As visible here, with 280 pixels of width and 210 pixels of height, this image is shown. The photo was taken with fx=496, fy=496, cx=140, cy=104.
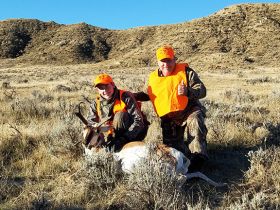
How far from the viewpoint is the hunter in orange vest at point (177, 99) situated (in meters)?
6.53

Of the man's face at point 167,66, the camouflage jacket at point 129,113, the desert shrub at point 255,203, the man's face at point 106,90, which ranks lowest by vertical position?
the desert shrub at point 255,203

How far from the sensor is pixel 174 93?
6.78 m

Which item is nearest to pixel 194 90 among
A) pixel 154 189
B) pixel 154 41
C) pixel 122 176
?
pixel 122 176

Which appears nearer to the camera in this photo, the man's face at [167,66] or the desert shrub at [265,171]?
the desert shrub at [265,171]


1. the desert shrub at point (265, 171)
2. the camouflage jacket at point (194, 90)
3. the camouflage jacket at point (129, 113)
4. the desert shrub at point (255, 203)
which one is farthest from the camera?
the camouflage jacket at point (194, 90)

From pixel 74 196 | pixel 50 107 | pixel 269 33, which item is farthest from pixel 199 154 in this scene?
pixel 269 33

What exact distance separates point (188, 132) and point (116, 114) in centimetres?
99

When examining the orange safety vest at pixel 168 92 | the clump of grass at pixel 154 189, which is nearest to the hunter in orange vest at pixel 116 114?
the orange safety vest at pixel 168 92

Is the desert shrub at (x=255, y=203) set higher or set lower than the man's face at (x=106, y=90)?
lower

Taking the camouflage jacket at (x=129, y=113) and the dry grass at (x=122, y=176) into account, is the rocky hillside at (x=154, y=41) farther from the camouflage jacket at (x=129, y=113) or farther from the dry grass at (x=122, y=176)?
the camouflage jacket at (x=129, y=113)

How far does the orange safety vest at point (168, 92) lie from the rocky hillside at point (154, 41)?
37675 millimetres

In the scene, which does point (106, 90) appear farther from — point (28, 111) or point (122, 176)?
point (28, 111)

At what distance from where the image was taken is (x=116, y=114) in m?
6.29

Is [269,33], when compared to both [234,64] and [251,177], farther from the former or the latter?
[251,177]
